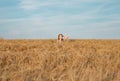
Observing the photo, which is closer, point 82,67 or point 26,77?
point 26,77

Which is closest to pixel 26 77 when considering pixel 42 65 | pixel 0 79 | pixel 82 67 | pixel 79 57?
pixel 0 79

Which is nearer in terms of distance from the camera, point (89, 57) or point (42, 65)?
point (42, 65)

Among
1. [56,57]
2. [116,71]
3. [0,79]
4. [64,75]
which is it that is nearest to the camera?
[0,79]

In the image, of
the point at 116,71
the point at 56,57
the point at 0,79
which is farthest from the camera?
the point at 56,57

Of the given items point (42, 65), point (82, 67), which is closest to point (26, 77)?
point (42, 65)

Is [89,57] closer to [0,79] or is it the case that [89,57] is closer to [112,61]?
[112,61]

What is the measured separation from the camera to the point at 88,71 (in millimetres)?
8688

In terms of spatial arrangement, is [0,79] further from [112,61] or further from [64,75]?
[112,61]

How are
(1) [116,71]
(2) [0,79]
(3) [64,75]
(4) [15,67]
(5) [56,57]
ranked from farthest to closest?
(5) [56,57] < (1) [116,71] < (4) [15,67] < (3) [64,75] < (2) [0,79]

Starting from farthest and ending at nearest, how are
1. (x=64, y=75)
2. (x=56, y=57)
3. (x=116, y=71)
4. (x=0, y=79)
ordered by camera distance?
1. (x=56, y=57)
2. (x=116, y=71)
3. (x=64, y=75)
4. (x=0, y=79)

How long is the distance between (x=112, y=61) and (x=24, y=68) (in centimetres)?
344

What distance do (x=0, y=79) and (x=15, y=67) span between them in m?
1.32

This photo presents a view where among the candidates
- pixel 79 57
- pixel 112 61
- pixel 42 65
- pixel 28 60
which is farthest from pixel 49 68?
pixel 112 61

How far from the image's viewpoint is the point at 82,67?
948 cm
